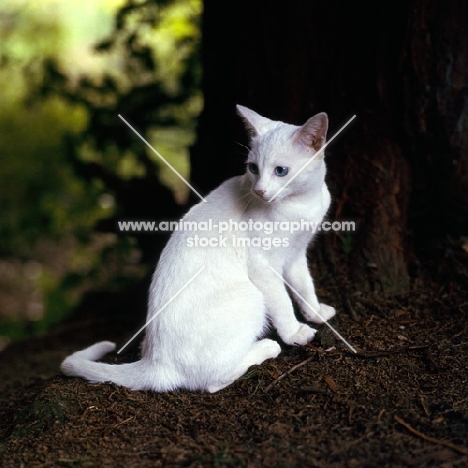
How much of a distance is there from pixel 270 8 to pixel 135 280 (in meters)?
3.15

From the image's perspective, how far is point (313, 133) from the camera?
279 cm

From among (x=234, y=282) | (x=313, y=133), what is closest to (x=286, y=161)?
(x=313, y=133)

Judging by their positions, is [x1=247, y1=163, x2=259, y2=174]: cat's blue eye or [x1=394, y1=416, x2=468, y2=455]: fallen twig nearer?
[x1=394, y1=416, x2=468, y2=455]: fallen twig

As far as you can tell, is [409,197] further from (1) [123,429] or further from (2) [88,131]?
(2) [88,131]

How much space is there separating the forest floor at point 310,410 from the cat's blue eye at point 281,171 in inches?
35.0

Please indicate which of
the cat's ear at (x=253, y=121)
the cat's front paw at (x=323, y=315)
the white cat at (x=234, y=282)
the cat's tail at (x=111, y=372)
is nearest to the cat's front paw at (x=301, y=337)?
the white cat at (x=234, y=282)

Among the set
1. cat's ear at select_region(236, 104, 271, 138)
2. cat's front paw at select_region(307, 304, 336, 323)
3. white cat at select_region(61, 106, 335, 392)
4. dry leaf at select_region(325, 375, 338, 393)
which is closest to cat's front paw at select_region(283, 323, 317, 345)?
white cat at select_region(61, 106, 335, 392)

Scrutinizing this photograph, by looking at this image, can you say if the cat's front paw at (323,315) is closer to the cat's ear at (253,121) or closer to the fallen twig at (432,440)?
the fallen twig at (432,440)

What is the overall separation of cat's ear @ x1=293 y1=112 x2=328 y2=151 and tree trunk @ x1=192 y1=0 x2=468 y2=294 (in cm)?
71

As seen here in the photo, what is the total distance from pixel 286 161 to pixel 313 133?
197mm

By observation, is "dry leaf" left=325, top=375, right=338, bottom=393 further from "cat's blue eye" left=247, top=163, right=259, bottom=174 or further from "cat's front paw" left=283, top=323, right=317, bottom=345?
"cat's blue eye" left=247, top=163, right=259, bottom=174

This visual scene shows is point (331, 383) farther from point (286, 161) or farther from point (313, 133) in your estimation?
point (313, 133)

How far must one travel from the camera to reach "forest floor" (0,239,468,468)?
2.24 meters

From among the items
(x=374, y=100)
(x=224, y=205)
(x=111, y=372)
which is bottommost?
(x=111, y=372)
